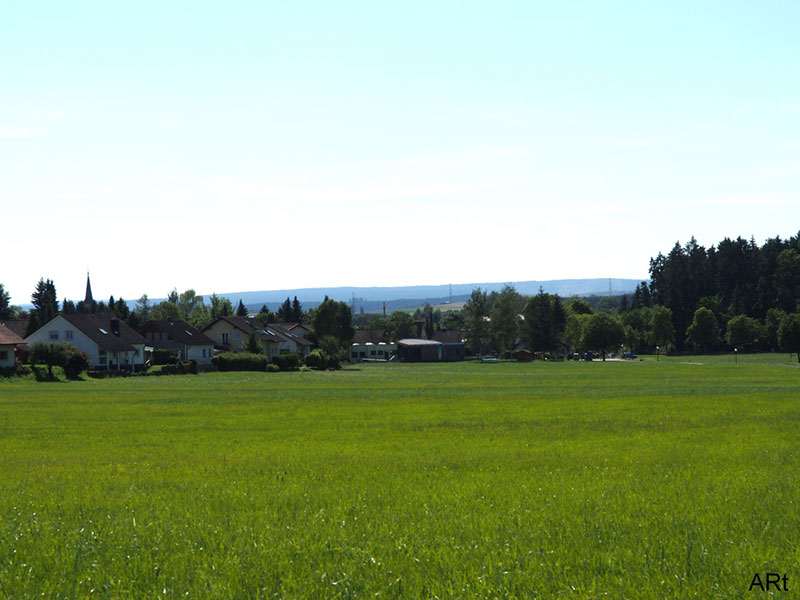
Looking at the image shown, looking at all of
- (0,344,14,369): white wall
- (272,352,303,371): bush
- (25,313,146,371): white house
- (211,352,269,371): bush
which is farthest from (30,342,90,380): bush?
(272,352,303,371): bush

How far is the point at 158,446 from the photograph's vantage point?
27.2 m

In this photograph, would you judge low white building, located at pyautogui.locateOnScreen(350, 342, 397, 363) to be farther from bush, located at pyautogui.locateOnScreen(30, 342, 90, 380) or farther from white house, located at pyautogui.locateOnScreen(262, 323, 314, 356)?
bush, located at pyautogui.locateOnScreen(30, 342, 90, 380)

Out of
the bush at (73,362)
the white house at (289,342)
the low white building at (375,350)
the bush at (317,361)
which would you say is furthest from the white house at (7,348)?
the low white building at (375,350)

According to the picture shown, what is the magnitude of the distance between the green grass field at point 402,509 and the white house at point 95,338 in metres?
75.6

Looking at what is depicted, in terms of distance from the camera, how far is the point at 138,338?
117m

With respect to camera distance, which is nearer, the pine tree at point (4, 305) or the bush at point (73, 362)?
the bush at point (73, 362)

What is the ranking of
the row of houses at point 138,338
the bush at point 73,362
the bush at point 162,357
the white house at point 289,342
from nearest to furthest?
the bush at point 73,362 < the row of houses at point 138,338 < the bush at point 162,357 < the white house at point 289,342

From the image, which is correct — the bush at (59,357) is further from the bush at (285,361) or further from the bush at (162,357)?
the bush at (285,361)

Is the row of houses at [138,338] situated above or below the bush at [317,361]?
above

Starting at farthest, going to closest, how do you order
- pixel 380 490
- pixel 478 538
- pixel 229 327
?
pixel 229 327
pixel 380 490
pixel 478 538

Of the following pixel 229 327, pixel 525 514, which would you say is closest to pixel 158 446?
pixel 525 514

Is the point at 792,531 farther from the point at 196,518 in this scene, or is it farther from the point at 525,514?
the point at 196,518

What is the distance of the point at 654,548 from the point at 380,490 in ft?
21.9

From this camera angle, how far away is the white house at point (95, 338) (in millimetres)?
105875
